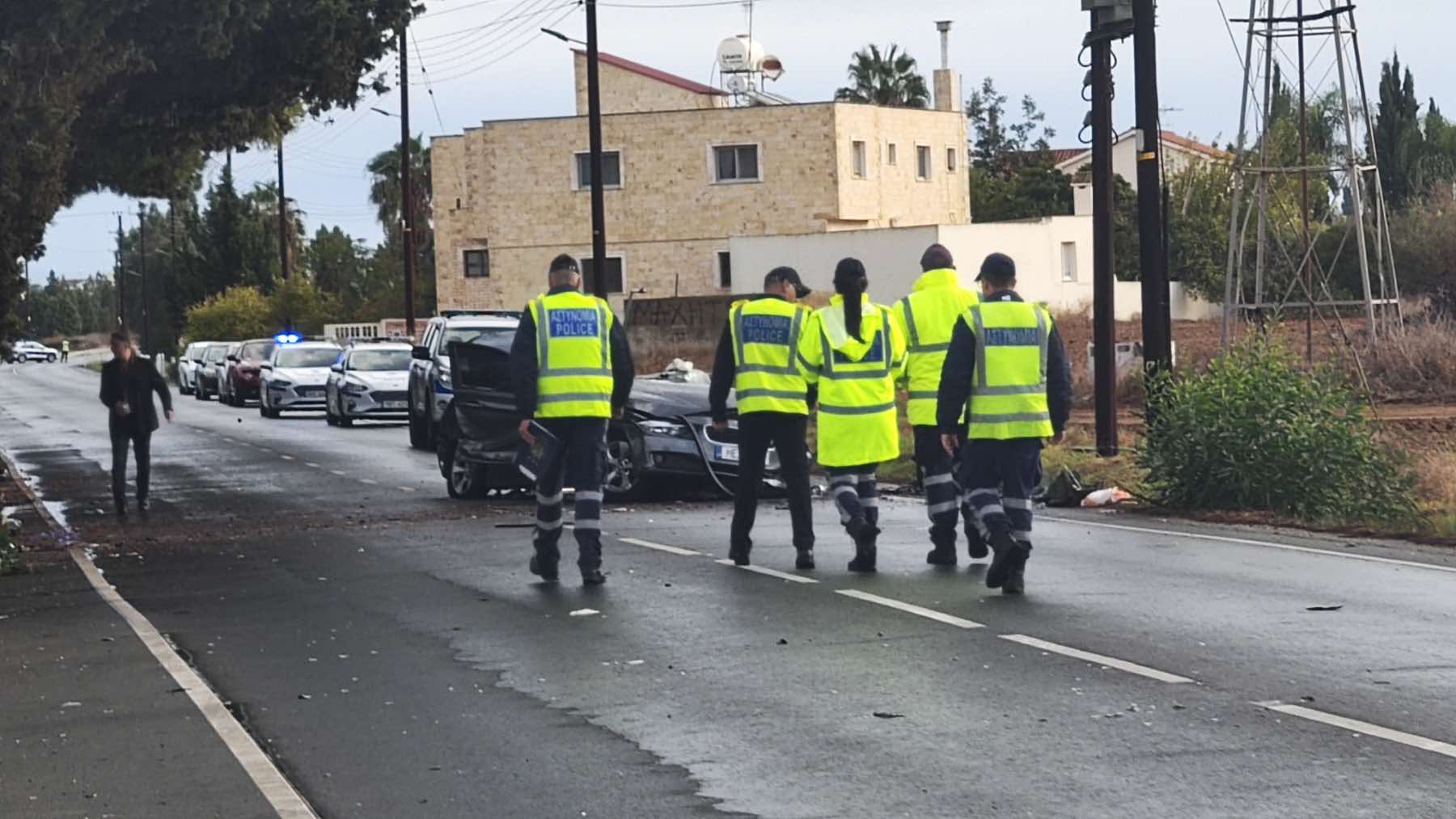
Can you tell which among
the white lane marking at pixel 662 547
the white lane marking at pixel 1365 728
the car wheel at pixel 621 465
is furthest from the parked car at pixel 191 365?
the white lane marking at pixel 1365 728

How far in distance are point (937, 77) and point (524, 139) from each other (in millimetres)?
17035

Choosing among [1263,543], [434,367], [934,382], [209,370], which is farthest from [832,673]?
[209,370]

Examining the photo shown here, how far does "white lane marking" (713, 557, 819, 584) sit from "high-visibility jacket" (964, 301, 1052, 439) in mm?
1402

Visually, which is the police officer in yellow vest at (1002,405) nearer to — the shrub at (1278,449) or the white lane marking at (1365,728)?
the white lane marking at (1365,728)

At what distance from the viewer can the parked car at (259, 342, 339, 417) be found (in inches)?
1724

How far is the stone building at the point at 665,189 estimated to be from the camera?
6122 cm

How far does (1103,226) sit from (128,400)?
9836 mm

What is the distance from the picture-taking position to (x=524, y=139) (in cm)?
6297

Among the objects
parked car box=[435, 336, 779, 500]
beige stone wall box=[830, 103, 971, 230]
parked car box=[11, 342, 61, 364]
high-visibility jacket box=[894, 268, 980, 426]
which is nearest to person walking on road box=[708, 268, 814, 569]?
high-visibility jacket box=[894, 268, 980, 426]

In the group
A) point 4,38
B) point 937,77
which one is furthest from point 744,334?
point 937,77

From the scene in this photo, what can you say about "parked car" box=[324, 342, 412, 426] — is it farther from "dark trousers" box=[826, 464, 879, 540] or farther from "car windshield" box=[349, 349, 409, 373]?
"dark trousers" box=[826, 464, 879, 540]

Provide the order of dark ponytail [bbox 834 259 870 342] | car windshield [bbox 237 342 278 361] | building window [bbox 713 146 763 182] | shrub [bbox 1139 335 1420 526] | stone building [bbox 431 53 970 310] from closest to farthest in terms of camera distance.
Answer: dark ponytail [bbox 834 259 870 342]
shrub [bbox 1139 335 1420 526]
car windshield [bbox 237 342 278 361]
stone building [bbox 431 53 970 310]
building window [bbox 713 146 763 182]

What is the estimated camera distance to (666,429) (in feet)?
62.3

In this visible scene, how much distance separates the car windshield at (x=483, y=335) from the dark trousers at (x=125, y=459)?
4.22m
